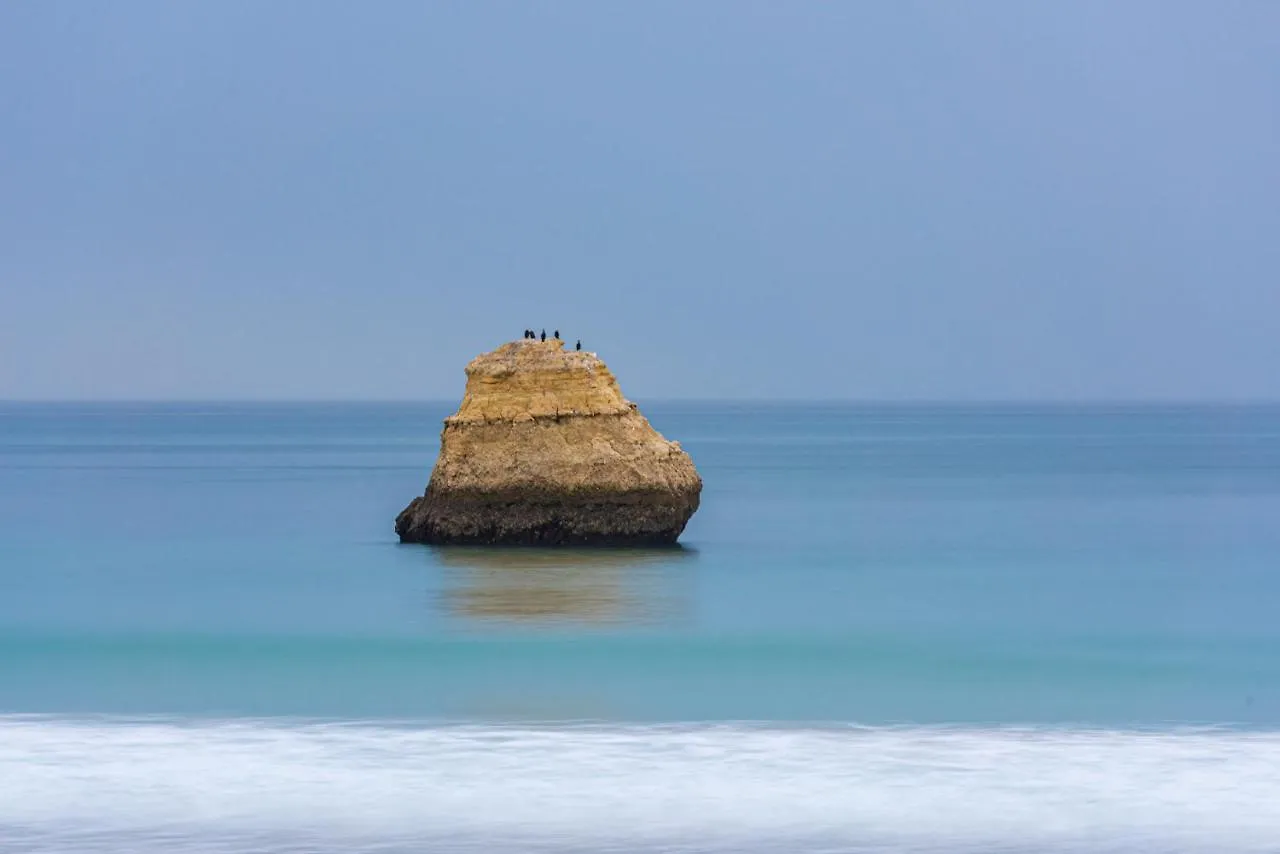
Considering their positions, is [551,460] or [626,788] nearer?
[626,788]

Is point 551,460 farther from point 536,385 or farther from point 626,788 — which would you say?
point 626,788

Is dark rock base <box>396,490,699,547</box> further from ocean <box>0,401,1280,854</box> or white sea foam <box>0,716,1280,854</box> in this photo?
white sea foam <box>0,716,1280,854</box>

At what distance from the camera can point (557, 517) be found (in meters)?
30.4

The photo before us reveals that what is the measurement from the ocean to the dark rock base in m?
0.37

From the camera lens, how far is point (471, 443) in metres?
29.8

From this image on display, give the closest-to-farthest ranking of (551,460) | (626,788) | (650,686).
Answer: (626,788), (650,686), (551,460)

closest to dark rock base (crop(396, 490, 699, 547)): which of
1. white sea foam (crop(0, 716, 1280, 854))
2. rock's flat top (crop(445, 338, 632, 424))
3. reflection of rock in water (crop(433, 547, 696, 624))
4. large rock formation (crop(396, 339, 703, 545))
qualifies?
large rock formation (crop(396, 339, 703, 545))

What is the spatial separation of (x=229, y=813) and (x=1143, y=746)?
7.85m

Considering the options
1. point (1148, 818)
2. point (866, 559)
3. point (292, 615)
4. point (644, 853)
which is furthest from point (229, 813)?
point (866, 559)

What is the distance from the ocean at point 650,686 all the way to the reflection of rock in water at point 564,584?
9 cm

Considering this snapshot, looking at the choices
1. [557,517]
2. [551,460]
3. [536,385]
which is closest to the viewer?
[551,460]

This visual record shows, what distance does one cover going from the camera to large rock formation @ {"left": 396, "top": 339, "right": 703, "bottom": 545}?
2958cm

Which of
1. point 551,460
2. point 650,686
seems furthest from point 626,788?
point 551,460

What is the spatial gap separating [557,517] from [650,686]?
31.2ft
